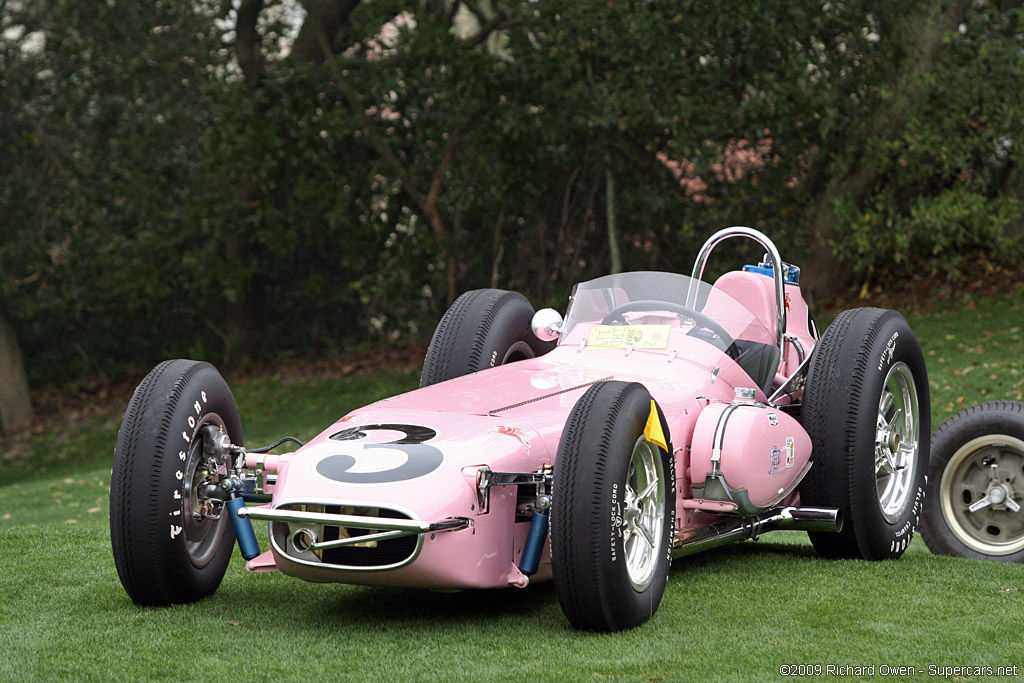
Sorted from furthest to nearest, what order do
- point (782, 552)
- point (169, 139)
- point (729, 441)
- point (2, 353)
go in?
point (2, 353) < point (169, 139) < point (782, 552) < point (729, 441)

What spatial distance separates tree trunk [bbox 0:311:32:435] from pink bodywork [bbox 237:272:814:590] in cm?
1536

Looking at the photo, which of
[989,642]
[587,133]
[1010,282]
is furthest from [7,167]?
[989,642]

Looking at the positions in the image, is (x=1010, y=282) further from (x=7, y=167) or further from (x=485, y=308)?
(x=7, y=167)

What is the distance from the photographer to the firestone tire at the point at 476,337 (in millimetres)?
7016

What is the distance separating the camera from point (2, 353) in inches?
774

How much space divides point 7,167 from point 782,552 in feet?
49.7

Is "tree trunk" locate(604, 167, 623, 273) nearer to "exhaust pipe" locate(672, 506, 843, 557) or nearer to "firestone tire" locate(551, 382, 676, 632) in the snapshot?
"exhaust pipe" locate(672, 506, 843, 557)

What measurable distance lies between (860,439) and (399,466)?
2751 millimetres

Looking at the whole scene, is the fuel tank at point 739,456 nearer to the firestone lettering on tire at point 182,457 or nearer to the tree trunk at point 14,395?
the firestone lettering on tire at point 182,457

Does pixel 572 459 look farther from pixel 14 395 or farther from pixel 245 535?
pixel 14 395

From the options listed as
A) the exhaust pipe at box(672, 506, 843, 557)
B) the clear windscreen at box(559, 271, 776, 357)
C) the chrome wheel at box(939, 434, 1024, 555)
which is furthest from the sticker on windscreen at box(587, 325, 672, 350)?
the chrome wheel at box(939, 434, 1024, 555)

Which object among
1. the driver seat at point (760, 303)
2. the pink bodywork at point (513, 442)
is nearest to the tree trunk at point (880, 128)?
the driver seat at point (760, 303)

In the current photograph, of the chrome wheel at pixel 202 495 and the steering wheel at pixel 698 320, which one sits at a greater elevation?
the steering wheel at pixel 698 320

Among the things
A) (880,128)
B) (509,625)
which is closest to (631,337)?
(509,625)
